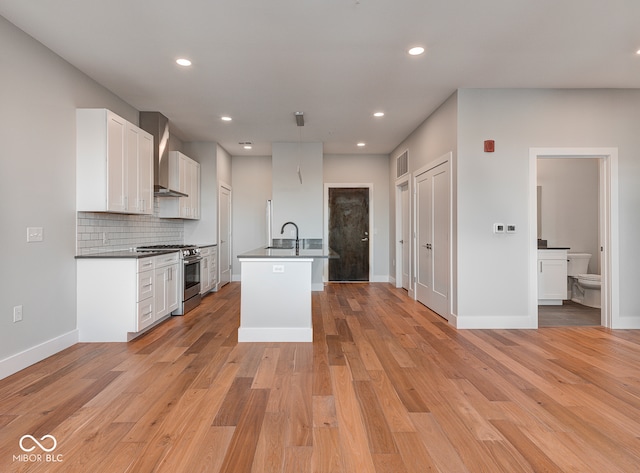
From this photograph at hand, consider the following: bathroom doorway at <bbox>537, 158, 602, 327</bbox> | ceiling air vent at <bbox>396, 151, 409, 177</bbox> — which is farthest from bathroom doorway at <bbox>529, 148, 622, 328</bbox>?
ceiling air vent at <bbox>396, 151, 409, 177</bbox>

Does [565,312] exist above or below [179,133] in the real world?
below

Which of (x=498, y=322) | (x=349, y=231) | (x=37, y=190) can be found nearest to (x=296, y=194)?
(x=349, y=231)

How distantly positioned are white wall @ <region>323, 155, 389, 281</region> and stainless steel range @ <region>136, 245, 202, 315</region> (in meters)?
3.66

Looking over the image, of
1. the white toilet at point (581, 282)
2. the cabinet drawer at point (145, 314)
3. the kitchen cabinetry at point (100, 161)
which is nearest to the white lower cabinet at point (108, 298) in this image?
the cabinet drawer at point (145, 314)

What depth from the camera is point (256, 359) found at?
3236mm

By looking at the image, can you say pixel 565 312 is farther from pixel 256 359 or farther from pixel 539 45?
pixel 256 359

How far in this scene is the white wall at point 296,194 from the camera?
Result: 693 centimetres

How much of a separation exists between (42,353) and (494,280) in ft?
15.2

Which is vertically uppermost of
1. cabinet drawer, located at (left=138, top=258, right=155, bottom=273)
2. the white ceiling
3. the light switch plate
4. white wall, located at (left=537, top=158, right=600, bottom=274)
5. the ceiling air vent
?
the white ceiling

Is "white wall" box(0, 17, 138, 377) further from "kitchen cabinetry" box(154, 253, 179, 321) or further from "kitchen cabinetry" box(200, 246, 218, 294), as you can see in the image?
"kitchen cabinetry" box(200, 246, 218, 294)

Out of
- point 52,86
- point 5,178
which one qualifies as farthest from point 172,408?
point 52,86

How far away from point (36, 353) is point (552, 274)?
6356 millimetres

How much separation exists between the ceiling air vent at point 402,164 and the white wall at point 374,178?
0.86 meters

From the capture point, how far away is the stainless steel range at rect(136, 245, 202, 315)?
5.05m
